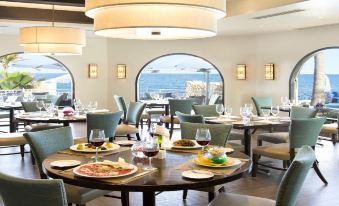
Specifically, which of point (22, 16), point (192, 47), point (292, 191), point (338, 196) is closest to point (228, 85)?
point (192, 47)

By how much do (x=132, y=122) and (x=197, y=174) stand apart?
5.41 m

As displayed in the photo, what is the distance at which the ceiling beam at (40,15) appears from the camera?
311 inches

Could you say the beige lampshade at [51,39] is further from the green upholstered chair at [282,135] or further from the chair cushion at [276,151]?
the green upholstered chair at [282,135]

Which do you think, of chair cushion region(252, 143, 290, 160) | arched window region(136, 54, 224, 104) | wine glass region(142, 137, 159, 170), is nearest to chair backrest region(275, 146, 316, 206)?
wine glass region(142, 137, 159, 170)

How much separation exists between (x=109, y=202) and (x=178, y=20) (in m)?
2.84

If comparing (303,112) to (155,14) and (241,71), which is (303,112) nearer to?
(241,71)

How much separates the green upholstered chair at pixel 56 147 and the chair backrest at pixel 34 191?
1.08 m

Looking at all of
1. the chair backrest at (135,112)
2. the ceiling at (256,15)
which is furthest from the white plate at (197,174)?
the chair backrest at (135,112)

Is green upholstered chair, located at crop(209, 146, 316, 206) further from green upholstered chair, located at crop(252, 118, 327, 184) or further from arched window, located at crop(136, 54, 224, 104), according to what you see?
arched window, located at crop(136, 54, 224, 104)

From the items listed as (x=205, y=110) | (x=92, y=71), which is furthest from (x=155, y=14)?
A: (x=92, y=71)

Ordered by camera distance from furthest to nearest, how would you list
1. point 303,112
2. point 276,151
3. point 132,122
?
point 132,122
point 303,112
point 276,151

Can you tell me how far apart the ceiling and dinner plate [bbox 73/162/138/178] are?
3.96 m

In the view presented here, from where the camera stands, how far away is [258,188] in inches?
202

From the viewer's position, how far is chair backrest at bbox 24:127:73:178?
3463 mm
